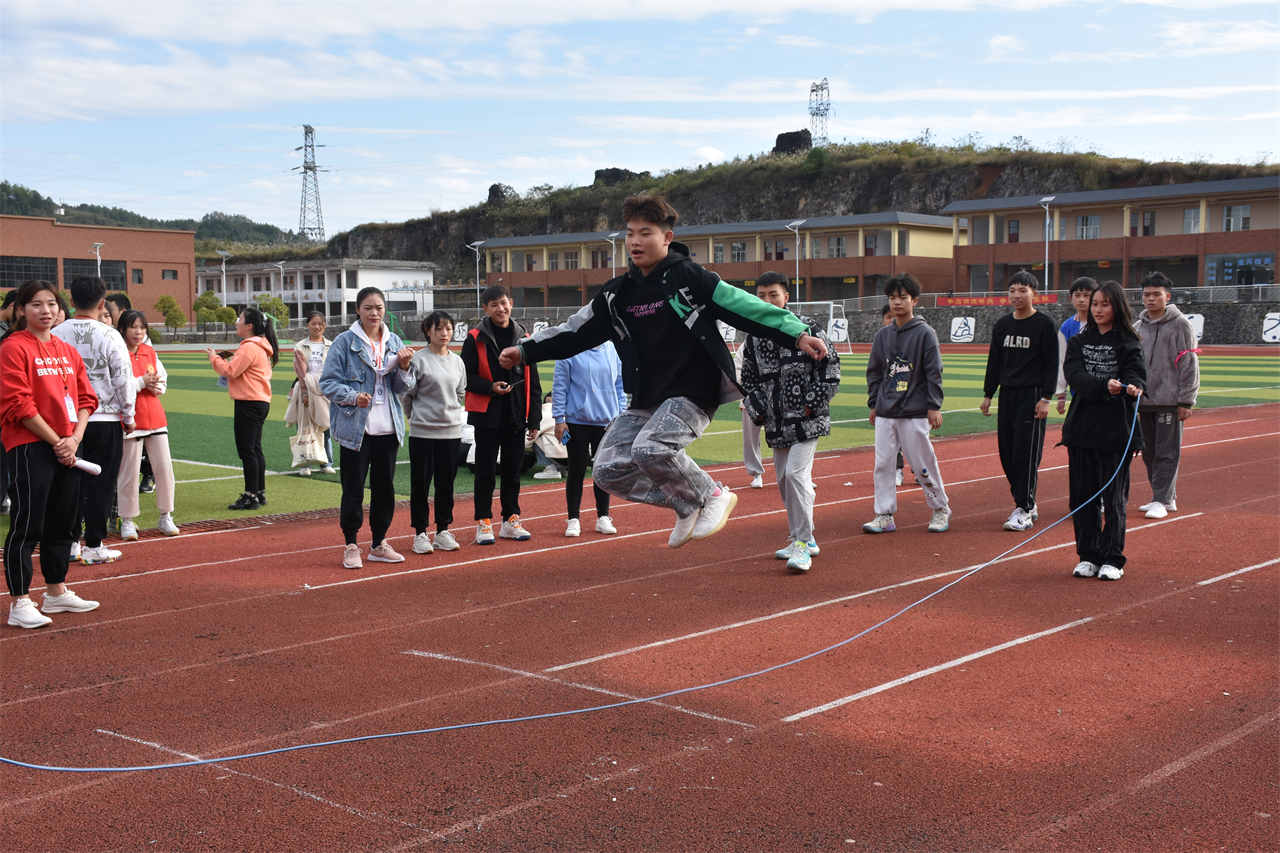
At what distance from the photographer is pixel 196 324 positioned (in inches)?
3957

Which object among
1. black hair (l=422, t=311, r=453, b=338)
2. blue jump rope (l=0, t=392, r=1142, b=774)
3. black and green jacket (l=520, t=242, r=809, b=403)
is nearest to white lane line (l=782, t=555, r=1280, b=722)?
blue jump rope (l=0, t=392, r=1142, b=774)

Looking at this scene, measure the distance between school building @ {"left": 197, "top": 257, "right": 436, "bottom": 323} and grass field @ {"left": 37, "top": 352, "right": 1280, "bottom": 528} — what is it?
234ft

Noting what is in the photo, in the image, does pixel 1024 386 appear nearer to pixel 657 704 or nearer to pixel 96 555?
pixel 657 704

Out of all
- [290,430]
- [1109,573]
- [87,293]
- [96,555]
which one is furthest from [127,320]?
[290,430]

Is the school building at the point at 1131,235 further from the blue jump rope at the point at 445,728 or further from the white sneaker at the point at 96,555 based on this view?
the white sneaker at the point at 96,555

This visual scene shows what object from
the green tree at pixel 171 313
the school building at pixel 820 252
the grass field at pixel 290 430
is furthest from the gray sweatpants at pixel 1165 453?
the green tree at pixel 171 313

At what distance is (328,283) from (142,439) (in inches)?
4129

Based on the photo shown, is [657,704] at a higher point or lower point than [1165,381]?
lower

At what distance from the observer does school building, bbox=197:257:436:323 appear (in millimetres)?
109938

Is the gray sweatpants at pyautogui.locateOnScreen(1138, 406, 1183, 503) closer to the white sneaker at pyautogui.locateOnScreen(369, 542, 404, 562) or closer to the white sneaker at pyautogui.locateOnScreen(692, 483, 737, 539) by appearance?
the white sneaker at pyautogui.locateOnScreen(692, 483, 737, 539)

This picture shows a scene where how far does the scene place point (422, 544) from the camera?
9.48 meters

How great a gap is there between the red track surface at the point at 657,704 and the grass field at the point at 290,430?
3207 mm

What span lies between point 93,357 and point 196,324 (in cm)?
9838

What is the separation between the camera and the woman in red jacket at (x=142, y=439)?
10.0m
